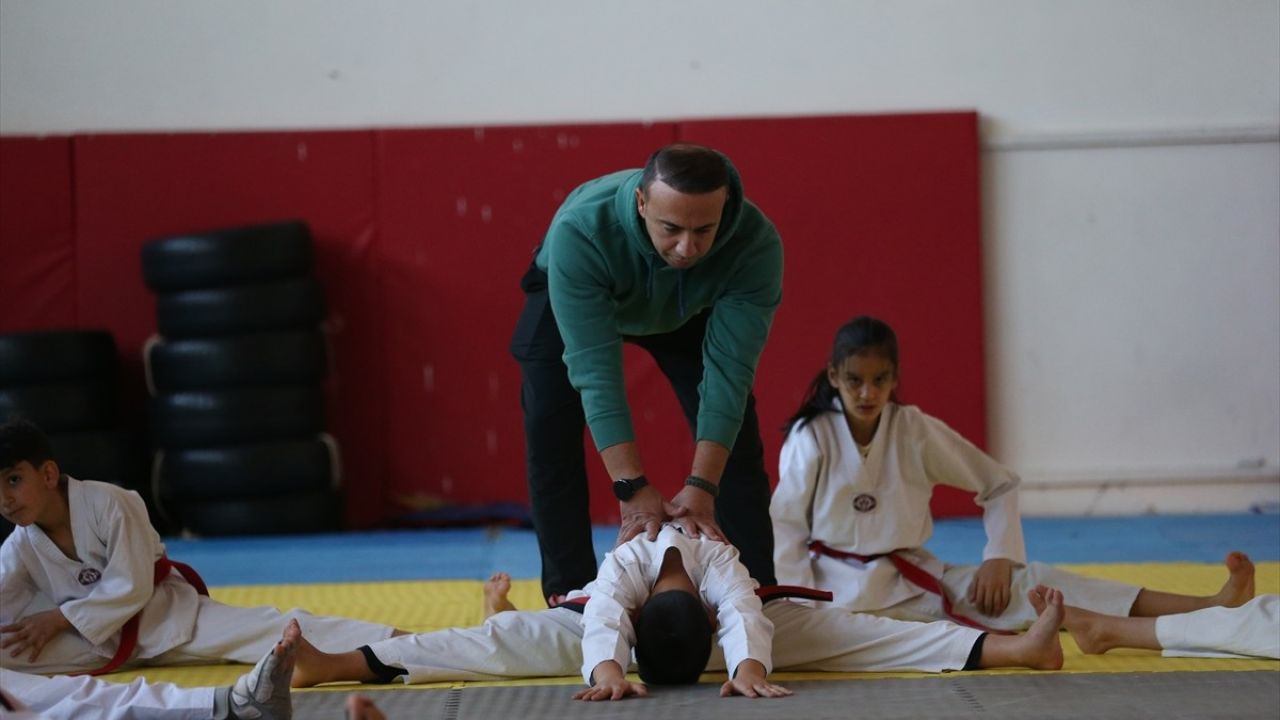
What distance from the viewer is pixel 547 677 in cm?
313

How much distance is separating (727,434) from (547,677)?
27.4 inches

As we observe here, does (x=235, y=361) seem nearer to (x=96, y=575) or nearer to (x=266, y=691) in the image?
(x=96, y=575)

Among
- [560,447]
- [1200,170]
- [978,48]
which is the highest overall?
[978,48]

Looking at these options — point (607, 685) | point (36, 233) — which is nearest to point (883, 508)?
point (607, 685)

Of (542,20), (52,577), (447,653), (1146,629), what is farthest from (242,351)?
(1146,629)

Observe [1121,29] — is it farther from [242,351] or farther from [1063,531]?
[242,351]

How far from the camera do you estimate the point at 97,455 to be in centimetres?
617

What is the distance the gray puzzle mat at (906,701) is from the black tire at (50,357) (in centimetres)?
376

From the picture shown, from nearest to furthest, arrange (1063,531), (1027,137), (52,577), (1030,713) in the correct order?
(1030,713) → (52,577) → (1063,531) → (1027,137)

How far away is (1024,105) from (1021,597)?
3670mm

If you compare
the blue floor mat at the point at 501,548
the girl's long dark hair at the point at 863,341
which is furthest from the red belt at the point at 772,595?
the blue floor mat at the point at 501,548

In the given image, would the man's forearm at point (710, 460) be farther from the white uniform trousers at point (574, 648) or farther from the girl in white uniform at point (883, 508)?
the girl in white uniform at point (883, 508)

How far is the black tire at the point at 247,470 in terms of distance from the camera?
6.22 m

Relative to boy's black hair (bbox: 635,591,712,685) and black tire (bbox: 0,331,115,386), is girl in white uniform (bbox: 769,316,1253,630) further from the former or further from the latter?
black tire (bbox: 0,331,115,386)
